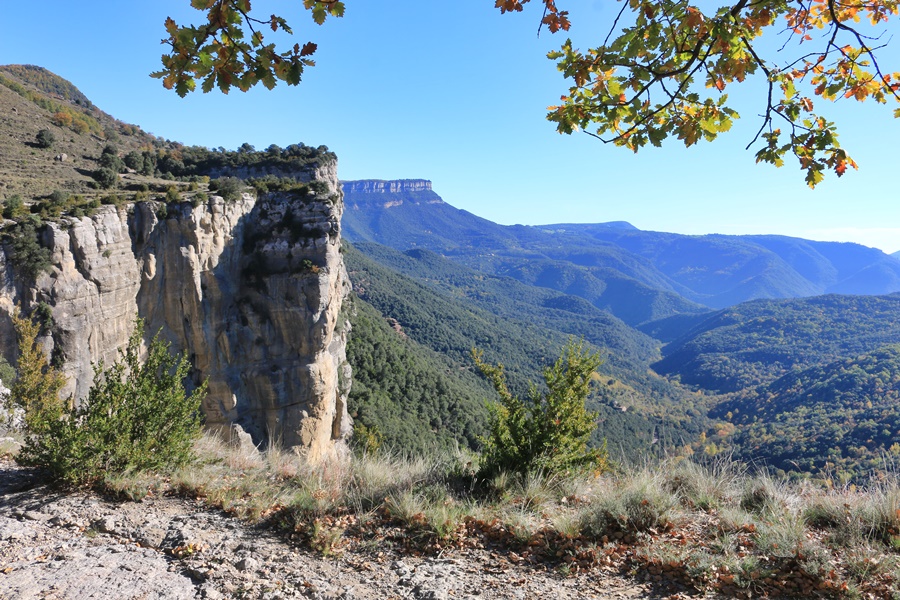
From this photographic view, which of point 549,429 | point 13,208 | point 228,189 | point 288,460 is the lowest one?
point 288,460

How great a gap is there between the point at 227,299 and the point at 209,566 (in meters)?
17.5

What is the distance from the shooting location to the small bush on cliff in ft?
14.6

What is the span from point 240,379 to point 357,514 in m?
17.4

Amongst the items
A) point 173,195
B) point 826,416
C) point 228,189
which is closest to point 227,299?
point 173,195

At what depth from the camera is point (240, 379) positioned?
64.7 feet

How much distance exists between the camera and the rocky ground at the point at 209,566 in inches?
129

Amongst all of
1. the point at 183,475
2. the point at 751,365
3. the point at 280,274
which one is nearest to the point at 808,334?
the point at 751,365

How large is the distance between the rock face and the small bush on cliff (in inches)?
442

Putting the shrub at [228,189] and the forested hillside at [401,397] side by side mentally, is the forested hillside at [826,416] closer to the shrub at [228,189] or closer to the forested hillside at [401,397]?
the forested hillside at [401,397]

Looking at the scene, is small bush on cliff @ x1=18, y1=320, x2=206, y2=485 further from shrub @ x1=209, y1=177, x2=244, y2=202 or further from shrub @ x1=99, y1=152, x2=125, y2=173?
shrub @ x1=99, y1=152, x2=125, y2=173

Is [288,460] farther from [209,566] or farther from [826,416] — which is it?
[826,416]

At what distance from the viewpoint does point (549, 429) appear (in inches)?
225

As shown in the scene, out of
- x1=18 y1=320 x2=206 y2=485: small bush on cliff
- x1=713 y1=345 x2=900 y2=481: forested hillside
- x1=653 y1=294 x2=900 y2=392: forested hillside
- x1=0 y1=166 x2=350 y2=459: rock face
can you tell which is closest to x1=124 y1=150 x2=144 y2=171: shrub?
x1=0 y1=166 x2=350 y2=459: rock face

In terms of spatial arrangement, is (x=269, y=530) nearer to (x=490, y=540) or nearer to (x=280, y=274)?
(x=490, y=540)
